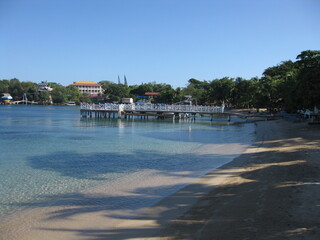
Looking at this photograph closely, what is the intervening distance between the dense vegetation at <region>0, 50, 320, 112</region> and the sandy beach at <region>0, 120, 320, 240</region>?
17.2m

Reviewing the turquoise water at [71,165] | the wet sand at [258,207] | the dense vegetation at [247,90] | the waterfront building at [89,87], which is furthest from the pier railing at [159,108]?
the waterfront building at [89,87]

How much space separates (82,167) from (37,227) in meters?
6.98

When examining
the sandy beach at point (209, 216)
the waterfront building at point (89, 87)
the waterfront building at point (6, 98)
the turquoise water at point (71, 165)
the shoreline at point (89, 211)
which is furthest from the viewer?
the waterfront building at point (89, 87)

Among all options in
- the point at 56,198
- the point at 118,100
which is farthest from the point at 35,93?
the point at 56,198

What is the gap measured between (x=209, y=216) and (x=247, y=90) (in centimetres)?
6092

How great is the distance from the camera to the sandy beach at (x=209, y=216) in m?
A: 5.66

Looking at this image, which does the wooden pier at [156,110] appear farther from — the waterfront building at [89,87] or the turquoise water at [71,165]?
the waterfront building at [89,87]

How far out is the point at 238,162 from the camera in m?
13.7

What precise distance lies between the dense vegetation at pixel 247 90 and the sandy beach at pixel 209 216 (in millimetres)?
17235

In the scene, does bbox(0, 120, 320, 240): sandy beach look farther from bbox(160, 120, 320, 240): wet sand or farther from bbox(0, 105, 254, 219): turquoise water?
bbox(0, 105, 254, 219): turquoise water

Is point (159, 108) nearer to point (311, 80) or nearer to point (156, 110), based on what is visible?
point (156, 110)

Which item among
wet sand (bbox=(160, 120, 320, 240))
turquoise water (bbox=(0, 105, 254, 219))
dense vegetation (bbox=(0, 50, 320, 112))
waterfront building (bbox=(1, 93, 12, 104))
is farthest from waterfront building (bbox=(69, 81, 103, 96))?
wet sand (bbox=(160, 120, 320, 240))

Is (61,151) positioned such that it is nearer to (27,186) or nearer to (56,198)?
(27,186)

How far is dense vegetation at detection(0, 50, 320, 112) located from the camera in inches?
998
